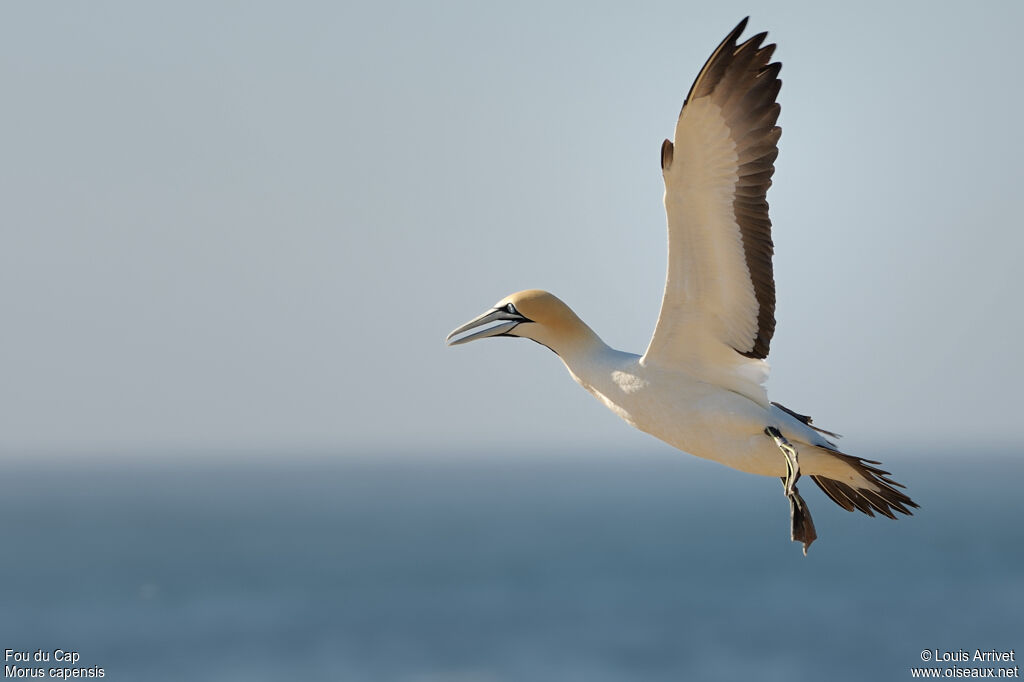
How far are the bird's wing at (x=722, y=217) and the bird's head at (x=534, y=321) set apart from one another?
1.88 feet

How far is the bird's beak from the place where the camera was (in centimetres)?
877

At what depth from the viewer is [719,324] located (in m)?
8.34

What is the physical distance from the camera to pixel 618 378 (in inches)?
329

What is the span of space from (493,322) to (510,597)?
256ft

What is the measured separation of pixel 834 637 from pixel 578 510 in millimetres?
91805

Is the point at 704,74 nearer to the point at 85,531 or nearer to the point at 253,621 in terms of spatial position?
the point at 253,621

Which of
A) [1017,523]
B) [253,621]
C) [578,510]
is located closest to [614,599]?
[253,621]

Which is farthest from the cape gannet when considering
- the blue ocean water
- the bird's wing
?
the blue ocean water

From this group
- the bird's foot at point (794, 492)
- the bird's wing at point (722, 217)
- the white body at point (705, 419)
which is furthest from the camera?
the white body at point (705, 419)

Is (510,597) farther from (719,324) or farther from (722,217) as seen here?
(722,217)

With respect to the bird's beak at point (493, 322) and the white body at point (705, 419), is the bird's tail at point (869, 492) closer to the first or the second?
the white body at point (705, 419)

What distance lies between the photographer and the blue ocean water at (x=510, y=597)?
64.2m

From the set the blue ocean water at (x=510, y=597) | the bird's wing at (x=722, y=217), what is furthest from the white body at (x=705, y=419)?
the blue ocean water at (x=510, y=597)

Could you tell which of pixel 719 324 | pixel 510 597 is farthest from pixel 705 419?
pixel 510 597
